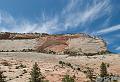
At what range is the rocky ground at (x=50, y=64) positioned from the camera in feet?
163

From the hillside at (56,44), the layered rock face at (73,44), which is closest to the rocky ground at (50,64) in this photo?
the hillside at (56,44)

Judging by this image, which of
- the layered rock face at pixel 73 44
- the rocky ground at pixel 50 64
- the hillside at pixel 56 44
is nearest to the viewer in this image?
the rocky ground at pixel 50 64

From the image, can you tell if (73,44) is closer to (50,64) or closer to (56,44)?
(56,44)

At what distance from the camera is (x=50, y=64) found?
58.2m

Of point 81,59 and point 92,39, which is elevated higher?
point 92,39

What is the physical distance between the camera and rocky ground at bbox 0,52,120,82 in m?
49.6

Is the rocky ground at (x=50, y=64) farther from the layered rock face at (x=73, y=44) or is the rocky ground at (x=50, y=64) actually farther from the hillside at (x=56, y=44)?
the layered rock face at (x=73, y=44)

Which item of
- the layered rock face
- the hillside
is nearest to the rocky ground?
the hillside

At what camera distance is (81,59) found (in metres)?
64.5

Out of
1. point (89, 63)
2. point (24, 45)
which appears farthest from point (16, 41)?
point (89, 63)

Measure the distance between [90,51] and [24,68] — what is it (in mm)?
24488

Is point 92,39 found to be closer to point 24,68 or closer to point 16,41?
point 16,41

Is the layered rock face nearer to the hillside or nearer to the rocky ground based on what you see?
the hillside

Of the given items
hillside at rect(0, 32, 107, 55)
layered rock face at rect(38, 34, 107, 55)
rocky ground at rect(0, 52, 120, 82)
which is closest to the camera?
rocky ground at rect(0, 52, 120, 82)
